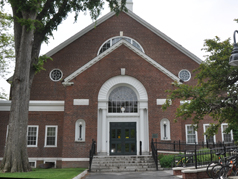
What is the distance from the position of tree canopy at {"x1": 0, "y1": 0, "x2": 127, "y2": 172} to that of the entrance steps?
4367 millimetres

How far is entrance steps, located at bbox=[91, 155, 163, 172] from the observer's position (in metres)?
15.3

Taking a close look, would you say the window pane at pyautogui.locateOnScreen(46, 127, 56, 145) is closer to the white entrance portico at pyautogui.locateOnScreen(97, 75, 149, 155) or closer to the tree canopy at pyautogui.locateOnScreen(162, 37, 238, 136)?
the white entrance portico at pyautogui.locateOnScreen(97, 75, 149, 155)

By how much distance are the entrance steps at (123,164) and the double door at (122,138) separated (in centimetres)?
208

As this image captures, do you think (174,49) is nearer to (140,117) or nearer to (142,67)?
(142,67)

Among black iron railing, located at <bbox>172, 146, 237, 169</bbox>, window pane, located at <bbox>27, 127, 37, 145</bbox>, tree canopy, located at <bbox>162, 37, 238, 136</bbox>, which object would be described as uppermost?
tree canopy, located at <bbox>162, 37, 238, 136</bbox>

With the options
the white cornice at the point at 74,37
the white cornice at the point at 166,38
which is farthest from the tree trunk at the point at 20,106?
the white cornice at the point at 166,38

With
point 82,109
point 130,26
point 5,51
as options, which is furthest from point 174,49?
point 5,51

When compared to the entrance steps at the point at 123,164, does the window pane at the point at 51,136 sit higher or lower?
higher

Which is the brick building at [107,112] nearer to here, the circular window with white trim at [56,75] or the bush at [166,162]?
the circular window with white trim at [56,75]

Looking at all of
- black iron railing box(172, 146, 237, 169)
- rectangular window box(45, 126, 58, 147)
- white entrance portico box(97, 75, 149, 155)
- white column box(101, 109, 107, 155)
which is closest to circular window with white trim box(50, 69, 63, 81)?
rectangular window box(45, 126, 58, 147)

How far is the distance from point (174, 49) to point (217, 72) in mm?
12472

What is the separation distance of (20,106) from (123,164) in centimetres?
733

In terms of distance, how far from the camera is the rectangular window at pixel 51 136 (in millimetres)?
20750

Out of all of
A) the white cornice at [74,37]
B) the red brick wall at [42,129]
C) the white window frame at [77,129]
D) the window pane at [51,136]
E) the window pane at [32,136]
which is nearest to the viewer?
the white window frame at [77,129]
